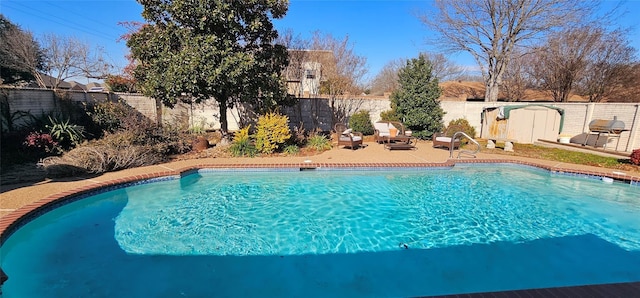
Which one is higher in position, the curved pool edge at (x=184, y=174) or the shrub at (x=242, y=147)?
the shrub at (x=242, y=147)

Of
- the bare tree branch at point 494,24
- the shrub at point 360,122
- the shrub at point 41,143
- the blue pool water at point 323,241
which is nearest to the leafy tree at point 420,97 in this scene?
the shrub at point 360,122

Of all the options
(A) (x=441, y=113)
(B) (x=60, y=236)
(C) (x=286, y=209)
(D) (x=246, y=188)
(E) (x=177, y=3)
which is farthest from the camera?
(A) (x=441, y=113)

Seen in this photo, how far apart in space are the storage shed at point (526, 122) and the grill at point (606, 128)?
4.26 feet

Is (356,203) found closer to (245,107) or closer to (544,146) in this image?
(245,107)

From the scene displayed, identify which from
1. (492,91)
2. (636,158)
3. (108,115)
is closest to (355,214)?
(636,158)

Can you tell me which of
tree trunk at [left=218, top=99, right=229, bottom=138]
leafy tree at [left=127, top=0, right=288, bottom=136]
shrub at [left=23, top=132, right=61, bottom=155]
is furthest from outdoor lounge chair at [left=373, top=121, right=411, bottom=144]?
shrub at [left=23, top=132, right=61, bottom=155]

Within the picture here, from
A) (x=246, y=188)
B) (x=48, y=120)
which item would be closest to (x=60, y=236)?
(x=246, y=188)

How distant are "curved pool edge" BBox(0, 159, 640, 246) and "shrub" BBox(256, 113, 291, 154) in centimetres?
146

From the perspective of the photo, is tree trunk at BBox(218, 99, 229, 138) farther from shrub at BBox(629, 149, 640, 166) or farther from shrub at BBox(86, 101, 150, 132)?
shrub at BBox(629, 149, 640, 166)

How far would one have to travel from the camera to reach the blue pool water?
11.6 ft

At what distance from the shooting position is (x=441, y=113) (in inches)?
520

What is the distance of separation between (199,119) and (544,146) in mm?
15449

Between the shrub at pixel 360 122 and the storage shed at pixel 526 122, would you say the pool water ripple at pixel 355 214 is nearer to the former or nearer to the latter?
the shrub at pixel 360 122

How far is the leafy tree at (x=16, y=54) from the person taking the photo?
18.7 meters
